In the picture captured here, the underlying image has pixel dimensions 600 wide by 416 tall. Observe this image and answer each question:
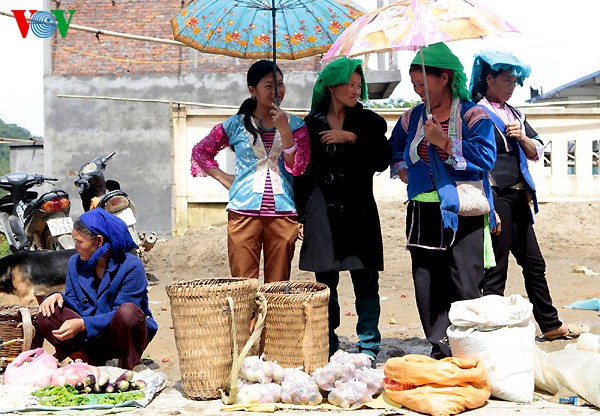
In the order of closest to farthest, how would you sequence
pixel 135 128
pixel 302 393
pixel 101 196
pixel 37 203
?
pixel 302 393 < pixel 37 203 < pixel 101 196 < pixel 135 128

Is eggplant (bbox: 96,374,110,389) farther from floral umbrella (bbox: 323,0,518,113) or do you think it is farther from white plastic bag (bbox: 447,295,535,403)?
floral umbrella (bbox: 323,0,518,113)

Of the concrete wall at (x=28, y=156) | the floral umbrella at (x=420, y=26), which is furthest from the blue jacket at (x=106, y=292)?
the concrete wall at (x=28, y=156)

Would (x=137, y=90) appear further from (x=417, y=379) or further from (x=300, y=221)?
(x=417, y=379)

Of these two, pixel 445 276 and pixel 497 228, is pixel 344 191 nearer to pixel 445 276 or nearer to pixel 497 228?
pixel 445 276

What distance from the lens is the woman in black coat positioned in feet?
16.3

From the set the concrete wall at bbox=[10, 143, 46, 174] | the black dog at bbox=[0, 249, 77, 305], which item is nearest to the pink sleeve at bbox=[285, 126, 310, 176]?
the black dog at bbox=[0, 249, 77, 305]

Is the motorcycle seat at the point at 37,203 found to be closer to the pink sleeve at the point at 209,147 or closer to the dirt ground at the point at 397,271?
the dirt ground at the point at 397,271

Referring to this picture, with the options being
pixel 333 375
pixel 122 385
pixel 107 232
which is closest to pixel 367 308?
pixel 333 375

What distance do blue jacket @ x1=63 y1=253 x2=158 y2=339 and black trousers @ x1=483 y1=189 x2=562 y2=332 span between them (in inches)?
88.7

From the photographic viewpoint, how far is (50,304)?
4.90 metres

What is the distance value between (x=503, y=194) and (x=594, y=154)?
8.93 metres

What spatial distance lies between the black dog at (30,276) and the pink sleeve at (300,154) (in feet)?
9.87

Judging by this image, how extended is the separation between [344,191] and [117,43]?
45.3 feet

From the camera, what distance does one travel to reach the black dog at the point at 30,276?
273 inches
